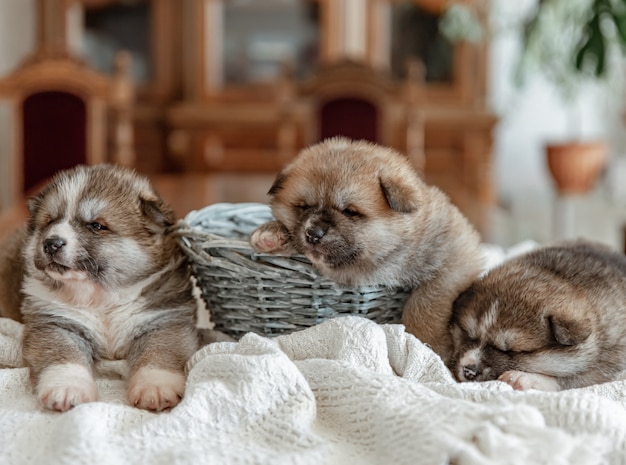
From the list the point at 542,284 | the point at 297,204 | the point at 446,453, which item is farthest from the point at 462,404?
the point at 297,204

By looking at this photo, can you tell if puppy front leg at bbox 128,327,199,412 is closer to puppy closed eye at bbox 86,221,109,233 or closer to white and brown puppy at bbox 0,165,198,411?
white and brown puppy at bbox 0,165,198,411

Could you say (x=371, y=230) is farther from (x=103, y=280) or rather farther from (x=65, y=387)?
(x=65, y=387)

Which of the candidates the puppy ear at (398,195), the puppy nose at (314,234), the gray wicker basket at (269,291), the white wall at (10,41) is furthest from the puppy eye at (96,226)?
the white wall at (10,41)

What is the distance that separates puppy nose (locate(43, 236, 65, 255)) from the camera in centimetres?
143

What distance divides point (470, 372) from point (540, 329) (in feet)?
0.46

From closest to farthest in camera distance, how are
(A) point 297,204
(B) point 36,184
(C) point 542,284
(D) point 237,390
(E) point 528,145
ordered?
(D) point 237,390
(C) point 542,284
(A) point 297,204
(B) point 36,184
(E) point 528,145

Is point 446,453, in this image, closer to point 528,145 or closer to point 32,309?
point 32,309

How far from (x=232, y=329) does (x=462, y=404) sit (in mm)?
630

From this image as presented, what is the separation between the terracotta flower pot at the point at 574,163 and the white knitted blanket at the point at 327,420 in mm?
4464

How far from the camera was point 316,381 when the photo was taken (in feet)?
4.23

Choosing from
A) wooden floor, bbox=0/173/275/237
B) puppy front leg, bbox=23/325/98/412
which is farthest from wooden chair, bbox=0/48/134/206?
puppy front leg, bbox=23/325/98/412

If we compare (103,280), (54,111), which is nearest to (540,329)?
(103,280)

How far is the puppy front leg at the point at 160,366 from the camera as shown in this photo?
129 cm

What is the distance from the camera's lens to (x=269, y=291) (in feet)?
5.01
